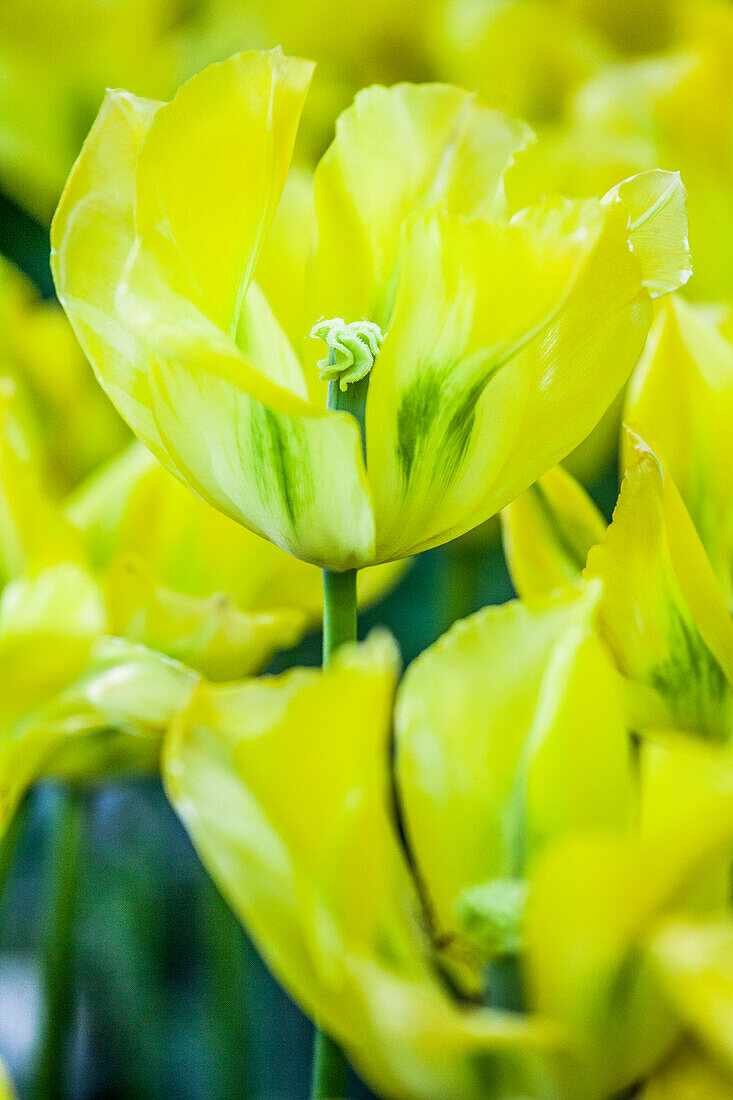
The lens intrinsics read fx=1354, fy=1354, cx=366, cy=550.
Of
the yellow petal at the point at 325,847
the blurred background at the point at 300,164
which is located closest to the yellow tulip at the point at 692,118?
the blurred background at the point at 300,164

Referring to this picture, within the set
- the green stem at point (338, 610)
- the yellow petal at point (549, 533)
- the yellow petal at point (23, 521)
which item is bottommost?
the yellow petal at point (549, 533)

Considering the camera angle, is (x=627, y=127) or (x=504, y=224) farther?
(x=627, y=127)

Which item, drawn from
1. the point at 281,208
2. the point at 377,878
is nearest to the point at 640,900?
the point at 377,878

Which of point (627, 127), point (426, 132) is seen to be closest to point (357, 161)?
point (426, 132)

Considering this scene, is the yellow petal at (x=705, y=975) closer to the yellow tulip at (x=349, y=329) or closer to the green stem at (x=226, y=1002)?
the yellow tulip at (x=349, y=329)

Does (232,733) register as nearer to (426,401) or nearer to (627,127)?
(426,401)

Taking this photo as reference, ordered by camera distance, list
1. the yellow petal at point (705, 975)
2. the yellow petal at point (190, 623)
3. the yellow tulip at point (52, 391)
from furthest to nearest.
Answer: the yellow tulip at point (52, 391), the yellow petal at point (190, 623), the yellow petal at point (705, 975)

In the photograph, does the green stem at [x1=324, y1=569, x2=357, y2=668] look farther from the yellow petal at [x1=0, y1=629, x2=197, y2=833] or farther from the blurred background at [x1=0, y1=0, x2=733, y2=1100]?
the blurred background at [x1=0, y1=0, x2=733, y2=1100]
